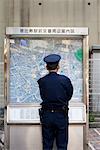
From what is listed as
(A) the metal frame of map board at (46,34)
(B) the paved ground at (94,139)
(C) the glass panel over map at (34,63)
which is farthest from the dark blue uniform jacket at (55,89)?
(B) the paved ground at (94,139)

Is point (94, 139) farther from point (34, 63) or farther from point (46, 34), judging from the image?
point (46, 34)

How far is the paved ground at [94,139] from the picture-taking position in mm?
8242

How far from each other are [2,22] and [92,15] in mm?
3282

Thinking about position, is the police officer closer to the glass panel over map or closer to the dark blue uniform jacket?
the dark blue uniform jacket

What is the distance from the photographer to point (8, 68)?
666 centimetres

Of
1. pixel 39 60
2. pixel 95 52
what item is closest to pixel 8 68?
pixel 39 60

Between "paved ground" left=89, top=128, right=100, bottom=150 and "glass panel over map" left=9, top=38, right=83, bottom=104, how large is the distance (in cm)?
186

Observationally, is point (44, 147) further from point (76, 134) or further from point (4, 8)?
point (4, 8)

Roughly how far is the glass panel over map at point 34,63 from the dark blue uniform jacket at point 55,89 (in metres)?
1.12

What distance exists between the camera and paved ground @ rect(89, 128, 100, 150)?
8.24 meters

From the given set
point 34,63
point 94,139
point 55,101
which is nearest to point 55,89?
point 55,101

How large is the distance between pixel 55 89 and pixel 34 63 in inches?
50.3

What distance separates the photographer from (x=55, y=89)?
560 centimetres

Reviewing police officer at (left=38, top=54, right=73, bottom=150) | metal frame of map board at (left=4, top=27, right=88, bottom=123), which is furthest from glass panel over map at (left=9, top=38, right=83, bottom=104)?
police officer at (left=38, top=54, right=73, bottom=150)
